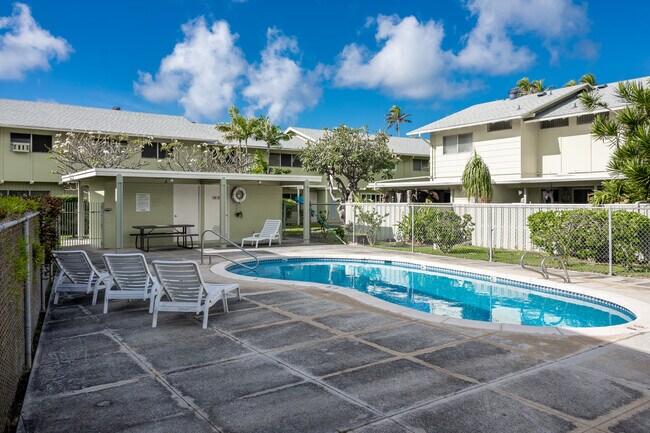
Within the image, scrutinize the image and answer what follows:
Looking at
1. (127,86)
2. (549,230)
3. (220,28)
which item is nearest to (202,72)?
(220,28)

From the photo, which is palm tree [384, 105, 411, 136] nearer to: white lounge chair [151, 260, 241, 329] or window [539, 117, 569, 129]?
window [539, 117, 569, 129]

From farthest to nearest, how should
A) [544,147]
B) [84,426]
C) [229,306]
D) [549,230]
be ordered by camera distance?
[544,147]
[549,230]
[229,306]
[84,426]

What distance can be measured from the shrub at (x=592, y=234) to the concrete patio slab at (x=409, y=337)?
7.90 m

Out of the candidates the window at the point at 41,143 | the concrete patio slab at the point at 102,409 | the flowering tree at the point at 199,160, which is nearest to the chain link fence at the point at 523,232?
the flowering tree at the point at 199,160

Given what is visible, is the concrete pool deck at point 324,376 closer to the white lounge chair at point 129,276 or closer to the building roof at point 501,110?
the white lounge chair at point 129,276

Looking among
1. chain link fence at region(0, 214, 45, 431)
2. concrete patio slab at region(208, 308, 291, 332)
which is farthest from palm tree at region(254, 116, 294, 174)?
chain link fence at region(0, 214, 45, 431)

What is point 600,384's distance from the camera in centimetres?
460

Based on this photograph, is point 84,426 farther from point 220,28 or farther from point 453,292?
point 220,28

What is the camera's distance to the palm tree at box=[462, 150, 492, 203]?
19719 mm

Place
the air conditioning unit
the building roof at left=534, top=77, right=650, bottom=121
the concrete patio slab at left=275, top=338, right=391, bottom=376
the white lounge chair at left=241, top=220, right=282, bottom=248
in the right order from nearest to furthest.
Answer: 1. the concrete patio slab at left=275, top=338, right=391, bottom=376
2. the white lounge chair at left=241, top=220, right=282, bottom=248
3. the building roof at left=534, top=77, right=650, bottom=121
4. the air conditioning unit

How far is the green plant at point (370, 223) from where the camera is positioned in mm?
18859

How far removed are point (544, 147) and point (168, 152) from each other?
1843cm

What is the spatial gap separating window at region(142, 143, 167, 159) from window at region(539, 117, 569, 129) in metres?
19.4

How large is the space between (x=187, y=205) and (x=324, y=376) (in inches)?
609
